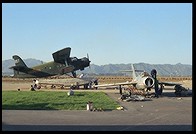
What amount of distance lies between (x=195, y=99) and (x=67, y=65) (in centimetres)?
5038

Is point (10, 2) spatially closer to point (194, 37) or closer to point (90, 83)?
point (194, 37)

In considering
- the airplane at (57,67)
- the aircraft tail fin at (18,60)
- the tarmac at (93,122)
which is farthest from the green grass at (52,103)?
the aircraft tail fin at (18,60)

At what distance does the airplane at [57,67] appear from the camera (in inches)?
2099

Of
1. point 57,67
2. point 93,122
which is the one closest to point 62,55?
point 57,67

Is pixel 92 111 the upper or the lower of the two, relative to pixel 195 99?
lower

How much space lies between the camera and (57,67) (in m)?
54.8

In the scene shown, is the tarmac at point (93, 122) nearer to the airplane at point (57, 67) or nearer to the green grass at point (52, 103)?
the green grass at point (52, 103)

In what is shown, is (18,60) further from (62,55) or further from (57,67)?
(62,55)

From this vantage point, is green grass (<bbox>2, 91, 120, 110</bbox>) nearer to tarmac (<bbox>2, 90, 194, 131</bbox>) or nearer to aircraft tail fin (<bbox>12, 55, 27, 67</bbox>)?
tarmac (<bbox>2, 90, 194, 131</bbox>)

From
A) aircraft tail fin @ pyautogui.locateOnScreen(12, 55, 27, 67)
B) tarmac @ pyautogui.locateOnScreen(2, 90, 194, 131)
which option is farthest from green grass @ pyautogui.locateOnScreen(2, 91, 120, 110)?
aircraft tail fin @ pyautogui.locateOnScreen(12, 55, 27, 67)

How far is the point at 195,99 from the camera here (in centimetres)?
345

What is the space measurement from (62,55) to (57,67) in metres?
2.55

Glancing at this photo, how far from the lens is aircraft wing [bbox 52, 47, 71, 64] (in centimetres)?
5309

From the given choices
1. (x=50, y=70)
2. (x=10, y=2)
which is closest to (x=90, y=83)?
(x=50, y=70)
